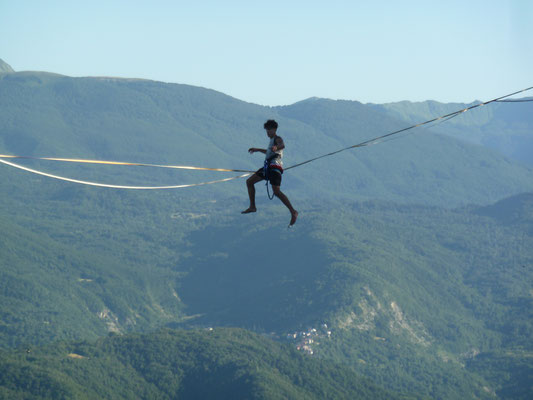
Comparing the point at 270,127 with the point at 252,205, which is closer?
the point at 270,127

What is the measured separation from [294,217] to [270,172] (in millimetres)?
1890

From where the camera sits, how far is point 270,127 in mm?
29562

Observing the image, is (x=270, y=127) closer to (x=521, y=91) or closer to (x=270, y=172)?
(x=270, y=172)

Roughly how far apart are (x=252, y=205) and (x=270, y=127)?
4.34 metres

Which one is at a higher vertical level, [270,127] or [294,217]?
[270,127]

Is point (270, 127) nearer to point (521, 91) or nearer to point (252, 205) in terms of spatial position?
point (252, 205)

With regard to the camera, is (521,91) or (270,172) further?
(521,91)

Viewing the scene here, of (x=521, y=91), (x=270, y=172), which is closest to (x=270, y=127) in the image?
(x=270, y=172)

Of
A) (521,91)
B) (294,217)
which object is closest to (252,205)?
(294,217)

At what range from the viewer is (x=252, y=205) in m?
32.9

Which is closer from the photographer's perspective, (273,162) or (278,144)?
(278,144)

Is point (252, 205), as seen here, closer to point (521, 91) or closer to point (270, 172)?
point (270, 172)

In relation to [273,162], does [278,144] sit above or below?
above

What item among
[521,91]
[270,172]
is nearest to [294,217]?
[270,172]
